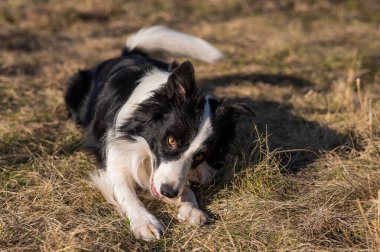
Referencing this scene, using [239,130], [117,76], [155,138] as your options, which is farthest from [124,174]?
[239,130]

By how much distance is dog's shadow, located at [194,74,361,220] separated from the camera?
4.35 meters

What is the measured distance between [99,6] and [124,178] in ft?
19.1

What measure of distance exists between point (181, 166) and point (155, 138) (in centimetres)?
32

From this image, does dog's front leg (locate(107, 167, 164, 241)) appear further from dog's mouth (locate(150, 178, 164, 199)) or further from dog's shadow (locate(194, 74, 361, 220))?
dog's shadow (locate(194, 74, 361, 220))

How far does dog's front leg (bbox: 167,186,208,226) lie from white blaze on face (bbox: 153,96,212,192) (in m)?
0.21

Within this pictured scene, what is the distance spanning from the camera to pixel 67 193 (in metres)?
3.83

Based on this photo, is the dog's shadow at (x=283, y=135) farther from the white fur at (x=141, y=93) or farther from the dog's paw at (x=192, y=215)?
the white fur at (x=141, y=93)

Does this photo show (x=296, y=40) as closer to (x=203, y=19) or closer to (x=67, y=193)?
(x=203, y=19)

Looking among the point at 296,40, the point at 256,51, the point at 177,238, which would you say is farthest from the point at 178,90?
the point at 296,40

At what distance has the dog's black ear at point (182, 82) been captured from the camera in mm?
3564

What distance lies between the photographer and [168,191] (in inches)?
135

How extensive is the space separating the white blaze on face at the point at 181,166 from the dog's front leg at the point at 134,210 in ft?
0.70

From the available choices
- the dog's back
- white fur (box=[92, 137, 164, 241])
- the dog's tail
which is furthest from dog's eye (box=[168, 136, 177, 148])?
the dog's tail

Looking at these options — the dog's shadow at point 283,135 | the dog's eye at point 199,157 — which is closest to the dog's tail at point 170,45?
the dog's shadow at point 283,135
